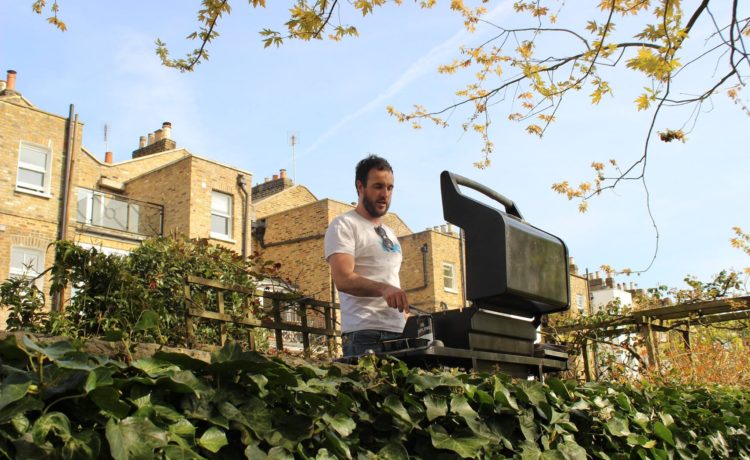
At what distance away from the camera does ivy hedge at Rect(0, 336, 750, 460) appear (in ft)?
5.03

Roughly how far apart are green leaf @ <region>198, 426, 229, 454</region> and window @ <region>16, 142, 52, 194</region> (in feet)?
69.1

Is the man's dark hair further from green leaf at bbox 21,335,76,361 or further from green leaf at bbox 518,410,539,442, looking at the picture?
green leaf at bbox 21,335,76,361

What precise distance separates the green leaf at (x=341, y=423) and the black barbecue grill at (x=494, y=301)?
0.56 metres

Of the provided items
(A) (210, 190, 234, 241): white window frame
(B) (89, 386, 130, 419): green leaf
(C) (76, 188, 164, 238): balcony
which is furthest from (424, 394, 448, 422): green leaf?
(A) (210, 190, 234, 241): white window frame

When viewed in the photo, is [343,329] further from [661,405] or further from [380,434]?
[661,405]

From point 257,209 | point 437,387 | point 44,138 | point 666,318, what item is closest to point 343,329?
point 437,387

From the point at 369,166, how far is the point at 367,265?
1.58 ft

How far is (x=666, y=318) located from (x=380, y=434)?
777 centimetres

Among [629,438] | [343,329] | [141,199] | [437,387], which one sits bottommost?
[629,438]

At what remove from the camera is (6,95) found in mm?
25438

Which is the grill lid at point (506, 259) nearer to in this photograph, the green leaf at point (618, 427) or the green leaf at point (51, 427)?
the green leaf at point (618, 427)

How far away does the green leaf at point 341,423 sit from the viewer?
2010 mm

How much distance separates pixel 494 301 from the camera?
2838 mm

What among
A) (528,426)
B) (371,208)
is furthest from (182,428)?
(371,208)
